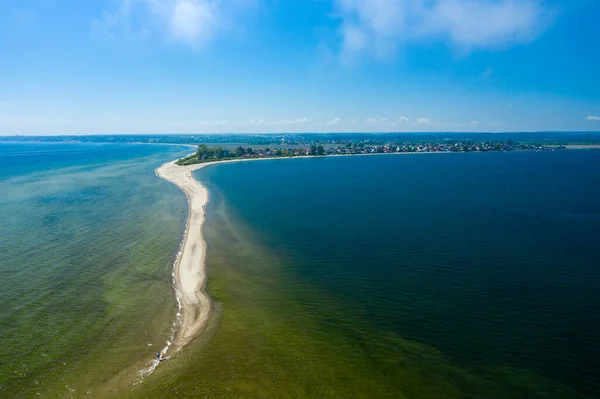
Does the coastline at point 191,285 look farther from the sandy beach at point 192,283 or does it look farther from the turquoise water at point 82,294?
the turquoise water at point 82,294

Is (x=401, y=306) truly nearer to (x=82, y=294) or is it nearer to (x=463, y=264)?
(x=463, y=264)

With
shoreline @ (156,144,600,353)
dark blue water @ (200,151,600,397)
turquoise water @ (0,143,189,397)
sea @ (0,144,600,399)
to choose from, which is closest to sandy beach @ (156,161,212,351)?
shoreline @ (156,144,600,353)

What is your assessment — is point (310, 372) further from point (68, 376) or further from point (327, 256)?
point (327, 256)

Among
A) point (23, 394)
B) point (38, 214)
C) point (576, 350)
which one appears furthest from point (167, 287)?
point (38, 214)

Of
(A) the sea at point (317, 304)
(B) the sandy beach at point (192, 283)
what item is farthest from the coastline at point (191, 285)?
(A) the sea at point (317, 304)

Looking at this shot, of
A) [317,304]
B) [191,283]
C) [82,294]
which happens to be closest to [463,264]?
[317,304]

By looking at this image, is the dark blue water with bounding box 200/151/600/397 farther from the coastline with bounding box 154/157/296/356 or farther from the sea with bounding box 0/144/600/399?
the coastline with bounding box 154/157/296/356
